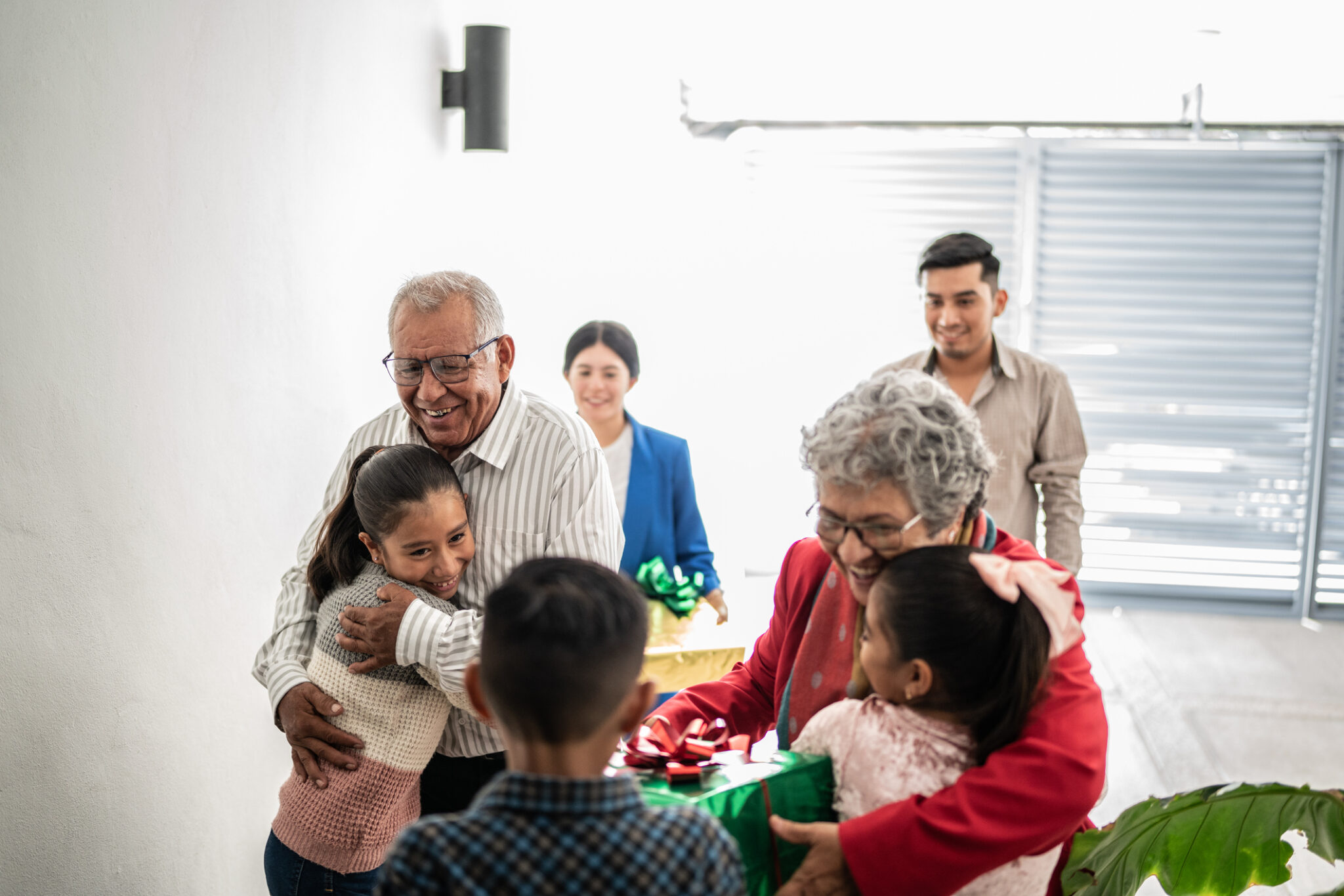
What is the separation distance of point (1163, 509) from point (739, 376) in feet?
10.2

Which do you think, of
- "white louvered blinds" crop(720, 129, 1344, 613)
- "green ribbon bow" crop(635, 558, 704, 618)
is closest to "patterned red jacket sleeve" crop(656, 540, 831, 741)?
"green ribbon bow" crop(635, 558, 704, 618)

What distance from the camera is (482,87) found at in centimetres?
405

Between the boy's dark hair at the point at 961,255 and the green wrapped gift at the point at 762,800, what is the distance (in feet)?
8.39

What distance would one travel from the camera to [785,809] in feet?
4.62

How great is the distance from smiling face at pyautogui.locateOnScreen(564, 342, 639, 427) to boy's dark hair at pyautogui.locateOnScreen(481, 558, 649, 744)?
2775mm

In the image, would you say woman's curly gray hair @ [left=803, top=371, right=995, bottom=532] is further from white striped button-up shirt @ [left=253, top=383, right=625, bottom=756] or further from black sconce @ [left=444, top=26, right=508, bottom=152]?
black sconce @ [left=444, top=26, right=508, bottom=152]

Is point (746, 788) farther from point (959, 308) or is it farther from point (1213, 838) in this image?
point (959, 308)

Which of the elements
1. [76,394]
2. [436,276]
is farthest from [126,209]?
[436,276]

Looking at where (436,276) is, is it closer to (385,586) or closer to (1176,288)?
(385,586)

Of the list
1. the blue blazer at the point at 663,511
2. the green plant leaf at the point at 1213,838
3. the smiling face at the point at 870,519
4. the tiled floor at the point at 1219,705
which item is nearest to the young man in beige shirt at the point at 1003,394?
the blue blazer at the point at 663,511

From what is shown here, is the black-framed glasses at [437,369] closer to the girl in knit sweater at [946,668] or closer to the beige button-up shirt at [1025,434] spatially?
the girl in knit sweater at [946,668]

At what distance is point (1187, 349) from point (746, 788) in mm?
6931

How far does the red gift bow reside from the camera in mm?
1433

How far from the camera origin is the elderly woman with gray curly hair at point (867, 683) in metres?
1.35
